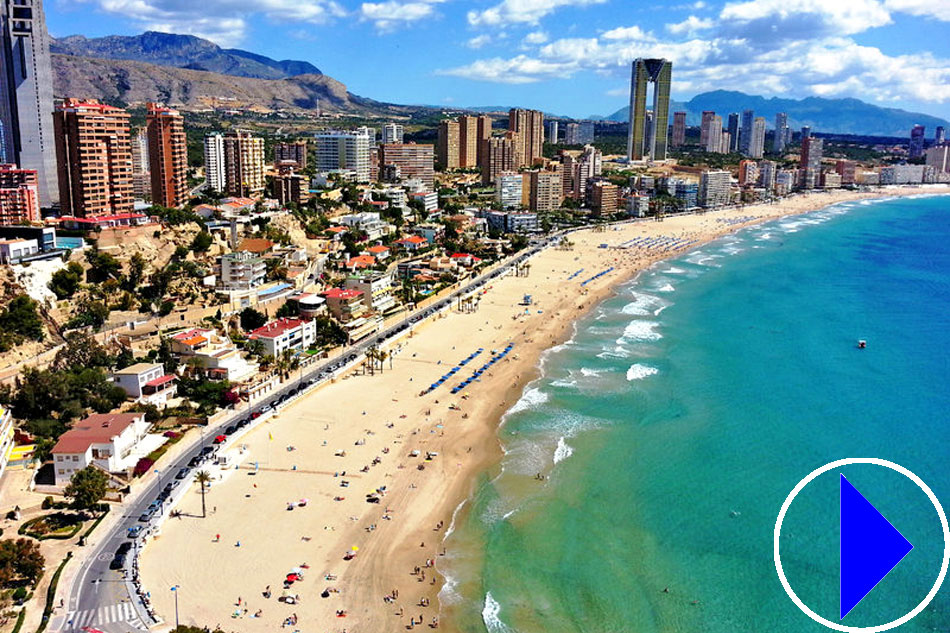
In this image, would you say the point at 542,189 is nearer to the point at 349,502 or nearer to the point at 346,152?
the point at 346,152

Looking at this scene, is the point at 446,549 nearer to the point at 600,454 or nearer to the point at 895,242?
the point at 600,454

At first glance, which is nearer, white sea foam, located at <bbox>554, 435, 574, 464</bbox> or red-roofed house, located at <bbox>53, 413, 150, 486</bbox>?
red-roofed house, located at <bbox>53, 413, 150, 486</bbox>

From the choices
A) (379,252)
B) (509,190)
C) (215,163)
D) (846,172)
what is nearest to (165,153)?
(215,163)

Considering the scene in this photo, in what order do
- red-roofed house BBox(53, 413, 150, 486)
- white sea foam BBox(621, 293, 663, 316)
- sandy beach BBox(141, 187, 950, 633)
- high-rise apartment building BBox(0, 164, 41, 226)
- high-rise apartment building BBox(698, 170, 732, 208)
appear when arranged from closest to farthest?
1. sandy beach BBox(141, 187, 950, 633)
2. red-roofed house BBox(53, 413, 150, 486)
3. high-rise apartment building BBox(0, 164, 41, 226)
4. white sea foam BBox(621, 293, 663, 316)
5. high-rise apartment building BBox(698, 170, 732, 208)

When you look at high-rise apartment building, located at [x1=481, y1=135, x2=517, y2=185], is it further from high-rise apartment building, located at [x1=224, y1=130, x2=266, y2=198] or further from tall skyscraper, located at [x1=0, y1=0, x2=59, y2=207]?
tall skyscraper, located at [x1=0, y1=0, x2=59, y2=207]

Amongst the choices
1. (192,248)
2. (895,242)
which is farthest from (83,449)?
(895,242)

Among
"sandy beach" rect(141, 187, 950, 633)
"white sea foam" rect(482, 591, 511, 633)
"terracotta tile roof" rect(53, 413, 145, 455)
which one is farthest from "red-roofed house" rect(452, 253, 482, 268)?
"white sea foam" rect(482, 591, 511, 633)

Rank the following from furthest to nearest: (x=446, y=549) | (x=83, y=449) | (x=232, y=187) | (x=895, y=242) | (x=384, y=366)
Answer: (x=895, y=242) → (x=232, y=187) → (x=384, y=366) → (x=83, y=449) → (x=446, y=549)
